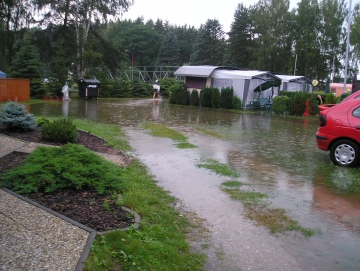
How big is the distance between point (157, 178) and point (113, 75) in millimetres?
34623

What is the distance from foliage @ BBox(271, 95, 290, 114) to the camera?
23641 millimetres

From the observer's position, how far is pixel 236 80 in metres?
26.6

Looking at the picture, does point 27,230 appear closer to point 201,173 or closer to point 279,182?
point 201,173

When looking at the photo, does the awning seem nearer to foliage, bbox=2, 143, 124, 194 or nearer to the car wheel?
the car wheel

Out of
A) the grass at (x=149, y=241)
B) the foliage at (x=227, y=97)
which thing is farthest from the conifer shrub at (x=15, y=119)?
the foliage at (x=227, y=97)

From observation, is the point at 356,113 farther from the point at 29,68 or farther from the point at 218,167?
the point at 29,68

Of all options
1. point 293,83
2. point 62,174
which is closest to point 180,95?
point 293,83

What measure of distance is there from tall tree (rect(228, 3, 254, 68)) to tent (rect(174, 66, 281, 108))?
104 ft

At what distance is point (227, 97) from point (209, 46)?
42.1 m

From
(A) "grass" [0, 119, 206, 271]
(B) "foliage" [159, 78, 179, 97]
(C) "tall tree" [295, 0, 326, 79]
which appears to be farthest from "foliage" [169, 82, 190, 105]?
(C) "tall tree" [295, 0, 326, 79]

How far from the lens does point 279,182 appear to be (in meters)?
7.66

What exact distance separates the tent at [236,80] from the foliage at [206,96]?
100 centimetres

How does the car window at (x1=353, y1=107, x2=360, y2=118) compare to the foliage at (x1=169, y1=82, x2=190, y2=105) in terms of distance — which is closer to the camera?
the car window at (x1=353, y1=107, x2=360, y2=118)

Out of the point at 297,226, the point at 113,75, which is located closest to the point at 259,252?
the point at 297,226
